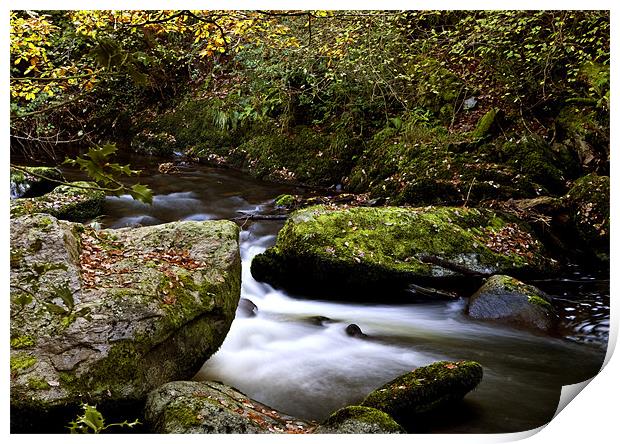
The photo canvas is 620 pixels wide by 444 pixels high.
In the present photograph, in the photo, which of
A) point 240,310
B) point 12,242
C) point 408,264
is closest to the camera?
point 12,242

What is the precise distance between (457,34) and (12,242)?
3572 millimetres

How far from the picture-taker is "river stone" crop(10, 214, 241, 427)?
7.71 feet

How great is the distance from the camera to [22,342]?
7.79 feet

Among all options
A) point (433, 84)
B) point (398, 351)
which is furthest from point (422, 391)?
point (433, 84)

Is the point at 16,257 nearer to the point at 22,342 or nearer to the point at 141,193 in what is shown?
the point at 22,342

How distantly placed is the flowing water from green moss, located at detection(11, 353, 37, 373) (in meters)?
0.87

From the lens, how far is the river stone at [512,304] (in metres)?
3.59

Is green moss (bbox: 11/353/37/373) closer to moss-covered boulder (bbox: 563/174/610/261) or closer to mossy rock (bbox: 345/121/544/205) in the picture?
mossy rock (bbox: 345/121/544/205)

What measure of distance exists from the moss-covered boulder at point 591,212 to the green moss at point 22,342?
12.7 ft

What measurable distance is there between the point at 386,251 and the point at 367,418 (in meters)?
1.73

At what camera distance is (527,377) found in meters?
3.05

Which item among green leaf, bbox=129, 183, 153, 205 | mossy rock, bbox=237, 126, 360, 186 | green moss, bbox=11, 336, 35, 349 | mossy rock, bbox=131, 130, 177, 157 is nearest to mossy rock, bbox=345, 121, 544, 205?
mossy rock, bbox=237, 126, 360, 186

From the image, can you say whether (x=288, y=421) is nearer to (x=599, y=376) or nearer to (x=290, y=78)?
(x=599, y=376)
